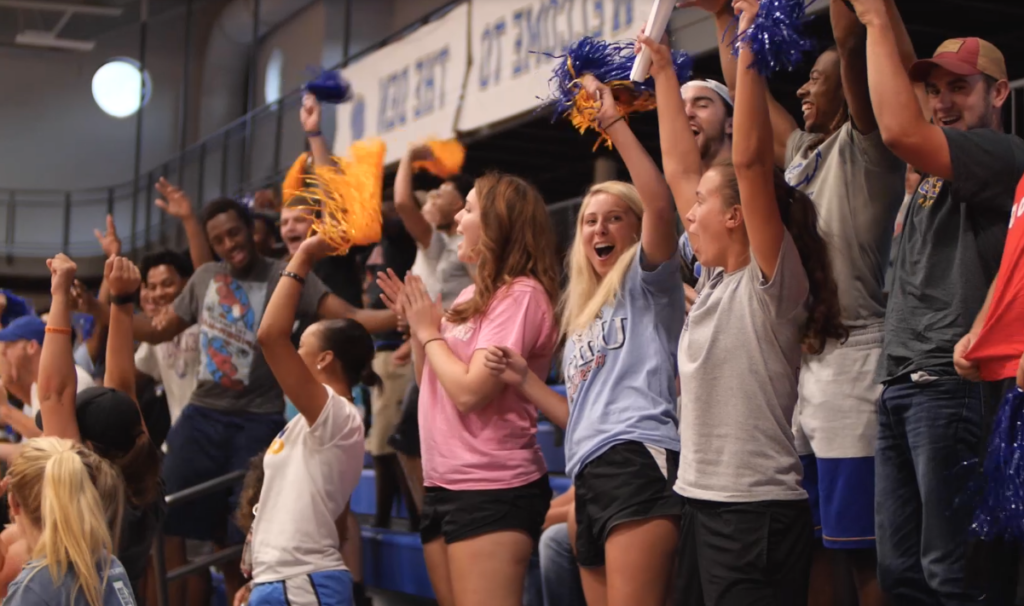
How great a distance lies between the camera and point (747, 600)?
2.19 m

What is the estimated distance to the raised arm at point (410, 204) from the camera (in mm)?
4688

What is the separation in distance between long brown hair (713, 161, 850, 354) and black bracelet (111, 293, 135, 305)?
1994mm

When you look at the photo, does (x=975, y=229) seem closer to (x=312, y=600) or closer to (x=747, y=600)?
(x=747, y=600)

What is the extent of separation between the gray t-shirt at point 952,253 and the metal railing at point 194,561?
8.45 ft

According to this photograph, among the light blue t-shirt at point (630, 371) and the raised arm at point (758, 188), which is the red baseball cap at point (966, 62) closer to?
the raised arm at point (758, 188)

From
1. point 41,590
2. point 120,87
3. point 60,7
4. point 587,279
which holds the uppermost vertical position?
point 60,7

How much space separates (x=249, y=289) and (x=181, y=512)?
91cm

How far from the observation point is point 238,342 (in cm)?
444

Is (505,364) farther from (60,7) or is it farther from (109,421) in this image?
(60,7)

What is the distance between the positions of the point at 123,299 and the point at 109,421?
0.48m

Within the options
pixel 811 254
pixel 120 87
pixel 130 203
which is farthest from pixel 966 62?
pixel 120 87

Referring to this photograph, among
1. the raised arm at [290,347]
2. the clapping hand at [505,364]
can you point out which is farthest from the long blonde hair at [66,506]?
the clapping hand at [505,364]

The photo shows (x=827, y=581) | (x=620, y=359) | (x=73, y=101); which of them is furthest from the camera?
(x=73, y=101)

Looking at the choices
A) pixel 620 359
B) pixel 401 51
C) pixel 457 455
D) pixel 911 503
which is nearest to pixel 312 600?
pixel 457 455
